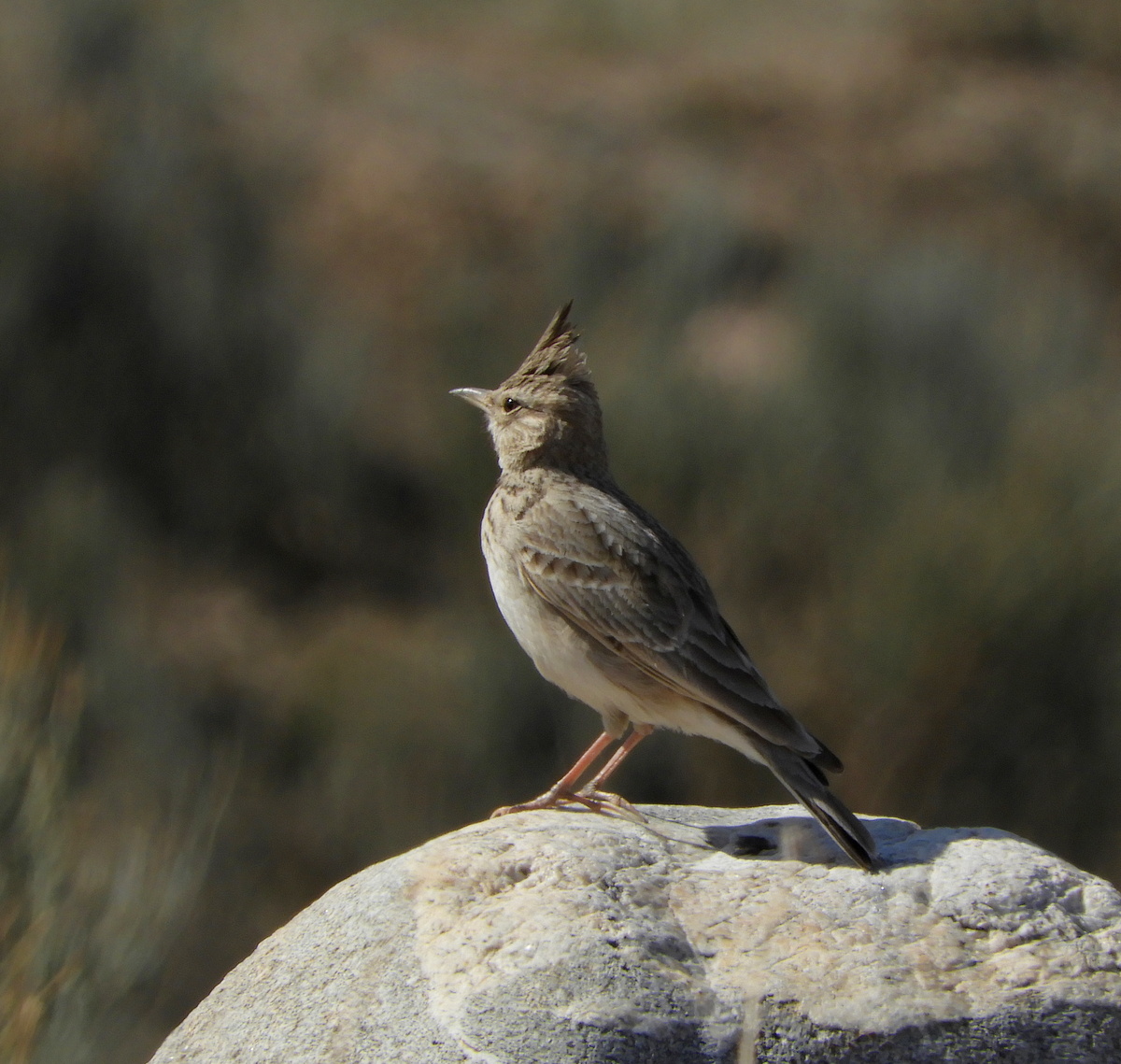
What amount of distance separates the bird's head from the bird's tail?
158 cm

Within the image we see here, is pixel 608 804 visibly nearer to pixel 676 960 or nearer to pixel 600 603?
pixel 600 603

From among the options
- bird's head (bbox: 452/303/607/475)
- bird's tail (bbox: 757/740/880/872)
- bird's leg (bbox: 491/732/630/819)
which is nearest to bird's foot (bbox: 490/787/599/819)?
bird's leg (bbox: 491/732/630/819)

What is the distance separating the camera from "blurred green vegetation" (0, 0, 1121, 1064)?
30.3 feet

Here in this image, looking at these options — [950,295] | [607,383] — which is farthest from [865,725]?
[950,295]

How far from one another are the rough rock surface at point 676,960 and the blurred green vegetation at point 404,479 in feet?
4.68

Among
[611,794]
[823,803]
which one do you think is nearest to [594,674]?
[611,794]

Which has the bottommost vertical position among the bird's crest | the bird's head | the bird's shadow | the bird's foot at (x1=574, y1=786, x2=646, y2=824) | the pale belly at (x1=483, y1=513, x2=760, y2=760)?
the bird's shadow

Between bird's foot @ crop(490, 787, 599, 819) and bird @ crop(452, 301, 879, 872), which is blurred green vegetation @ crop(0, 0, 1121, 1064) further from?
bird @ crop(452, 301, 879, 872)

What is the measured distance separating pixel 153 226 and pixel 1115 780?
9822mm

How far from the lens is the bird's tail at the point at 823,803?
3949 mm

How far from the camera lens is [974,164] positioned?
23156 millimetres

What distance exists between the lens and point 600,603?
488 centimetres

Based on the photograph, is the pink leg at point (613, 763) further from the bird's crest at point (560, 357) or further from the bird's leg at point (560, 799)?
the bird's crest at point (560, 357)

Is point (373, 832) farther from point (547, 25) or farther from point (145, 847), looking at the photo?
point (547, 25)
